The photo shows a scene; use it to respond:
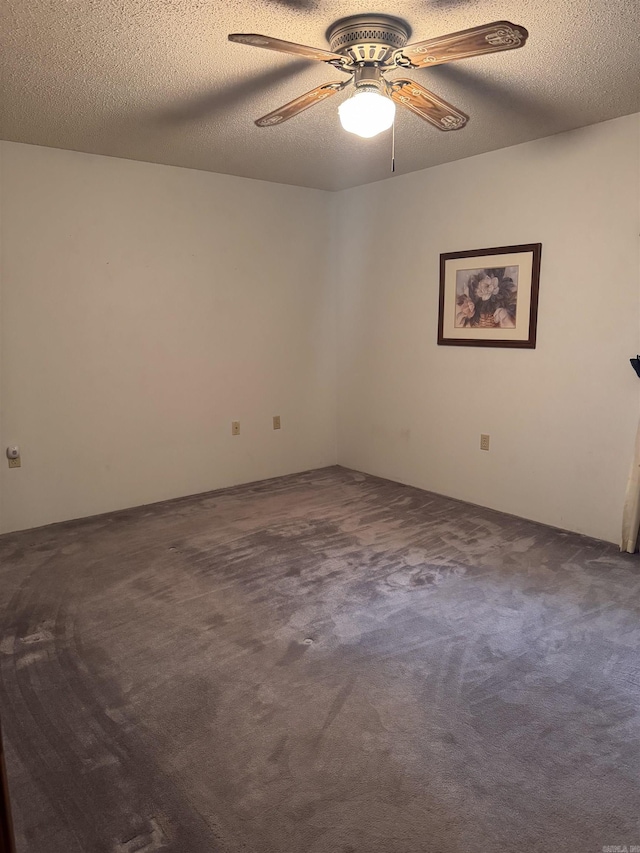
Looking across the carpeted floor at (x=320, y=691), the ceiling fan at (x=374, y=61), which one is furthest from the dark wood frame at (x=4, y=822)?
the ceiling fan at (x=374, y=61)

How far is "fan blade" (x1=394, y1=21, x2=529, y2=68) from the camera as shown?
1.71m

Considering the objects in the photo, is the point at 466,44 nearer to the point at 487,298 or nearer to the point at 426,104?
the point at 426,104

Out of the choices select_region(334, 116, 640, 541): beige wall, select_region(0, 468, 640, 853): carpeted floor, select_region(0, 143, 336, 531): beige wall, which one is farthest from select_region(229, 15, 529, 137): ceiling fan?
select_region(0, 468, 640, 853): carpeted floor

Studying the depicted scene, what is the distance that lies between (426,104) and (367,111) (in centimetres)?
33

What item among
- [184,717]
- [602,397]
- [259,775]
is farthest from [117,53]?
[602,397]

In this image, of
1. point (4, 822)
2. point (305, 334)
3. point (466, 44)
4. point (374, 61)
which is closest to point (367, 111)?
point (374, 61)

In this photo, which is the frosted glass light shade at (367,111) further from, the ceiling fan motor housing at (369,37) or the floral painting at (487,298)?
the floral painting at (487,298)

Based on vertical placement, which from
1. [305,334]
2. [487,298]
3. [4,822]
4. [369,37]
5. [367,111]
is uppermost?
[369,37]

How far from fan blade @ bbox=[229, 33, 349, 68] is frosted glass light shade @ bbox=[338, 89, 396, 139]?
139mm

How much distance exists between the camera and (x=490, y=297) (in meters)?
3.95

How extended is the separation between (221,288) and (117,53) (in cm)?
220

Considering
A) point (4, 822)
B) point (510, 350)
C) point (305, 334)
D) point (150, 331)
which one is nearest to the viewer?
point (4, 822)

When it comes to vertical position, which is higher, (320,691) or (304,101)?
(304,101)

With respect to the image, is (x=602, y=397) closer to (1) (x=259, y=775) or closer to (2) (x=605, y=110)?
(2) (x=605, y=110)
